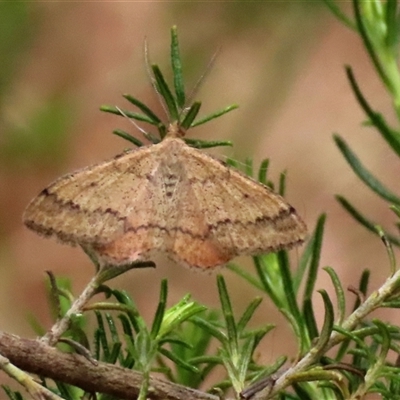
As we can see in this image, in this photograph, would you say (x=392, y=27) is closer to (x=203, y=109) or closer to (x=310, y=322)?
(x=310, y=322)

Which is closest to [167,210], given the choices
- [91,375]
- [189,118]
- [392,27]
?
[189,118]

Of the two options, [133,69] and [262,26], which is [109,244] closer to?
[133,69]

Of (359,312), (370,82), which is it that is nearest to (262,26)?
(370,82)

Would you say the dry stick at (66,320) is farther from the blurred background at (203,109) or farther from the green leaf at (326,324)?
the blurred background at (203,109)

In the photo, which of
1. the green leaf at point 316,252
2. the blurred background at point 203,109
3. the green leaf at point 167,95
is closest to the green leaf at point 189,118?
the green leaf at point 167,95

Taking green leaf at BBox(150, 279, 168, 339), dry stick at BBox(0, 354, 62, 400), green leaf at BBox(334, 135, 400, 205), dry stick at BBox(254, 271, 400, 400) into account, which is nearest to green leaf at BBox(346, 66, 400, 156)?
green leaf at BBox(334, 135, 400, 205)

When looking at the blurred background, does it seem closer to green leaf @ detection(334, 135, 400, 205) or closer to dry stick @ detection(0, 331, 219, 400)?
green leaf @ detection(334, 135, 400, 205)
